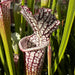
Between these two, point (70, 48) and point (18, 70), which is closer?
point (18, 70)

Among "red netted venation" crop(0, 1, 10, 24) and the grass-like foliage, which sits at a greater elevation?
"red netted venation" crop(0, 1, 10, 24)

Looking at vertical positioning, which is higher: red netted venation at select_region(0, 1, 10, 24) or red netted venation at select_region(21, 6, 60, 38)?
red netted venation at select_region(0, 1, 10, 24)

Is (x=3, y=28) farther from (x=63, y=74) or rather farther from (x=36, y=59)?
(x=63, y=74)

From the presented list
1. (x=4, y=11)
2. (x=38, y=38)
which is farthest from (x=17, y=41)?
(x=4, y=11)

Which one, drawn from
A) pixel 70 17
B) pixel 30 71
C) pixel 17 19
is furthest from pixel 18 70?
pixel 70 17

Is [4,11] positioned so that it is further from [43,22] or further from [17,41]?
[17,41]

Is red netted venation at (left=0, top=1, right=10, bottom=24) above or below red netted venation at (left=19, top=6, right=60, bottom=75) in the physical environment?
above

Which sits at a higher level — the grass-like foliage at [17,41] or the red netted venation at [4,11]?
the red netted venation at [4,11]

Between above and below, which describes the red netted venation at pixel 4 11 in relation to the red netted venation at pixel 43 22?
above
